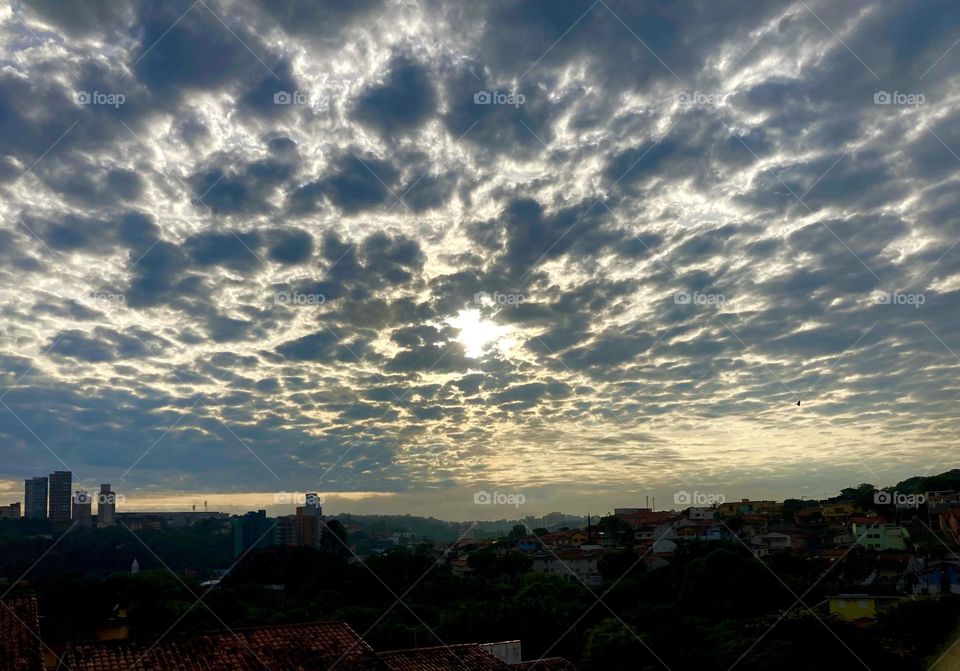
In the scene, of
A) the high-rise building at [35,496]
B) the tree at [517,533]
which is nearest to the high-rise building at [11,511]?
the high-rise building at [35,496]

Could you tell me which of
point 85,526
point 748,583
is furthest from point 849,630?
point 85,526

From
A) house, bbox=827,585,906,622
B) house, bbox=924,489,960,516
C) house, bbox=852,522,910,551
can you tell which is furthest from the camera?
house, bbox=924,489,960,516

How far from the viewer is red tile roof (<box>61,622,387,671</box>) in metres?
12.7

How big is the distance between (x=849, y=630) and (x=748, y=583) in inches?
608

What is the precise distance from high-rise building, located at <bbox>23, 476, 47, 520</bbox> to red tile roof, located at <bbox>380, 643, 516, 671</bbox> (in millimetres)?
86684

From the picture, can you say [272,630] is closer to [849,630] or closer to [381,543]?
[849,630]

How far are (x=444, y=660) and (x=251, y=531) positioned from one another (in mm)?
69908

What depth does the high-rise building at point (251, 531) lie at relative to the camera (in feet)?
245

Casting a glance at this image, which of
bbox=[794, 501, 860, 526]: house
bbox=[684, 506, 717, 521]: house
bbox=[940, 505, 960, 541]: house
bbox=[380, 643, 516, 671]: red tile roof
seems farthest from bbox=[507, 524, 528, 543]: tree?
bbox=[380, 643, 516, 671]: red tile roof

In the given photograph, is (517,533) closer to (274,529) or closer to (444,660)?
(274,529)

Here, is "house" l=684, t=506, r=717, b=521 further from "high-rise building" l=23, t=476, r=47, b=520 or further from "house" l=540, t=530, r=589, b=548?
"high-rise building" l=23, t=476, r=47, b=520

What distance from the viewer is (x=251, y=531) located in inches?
3147

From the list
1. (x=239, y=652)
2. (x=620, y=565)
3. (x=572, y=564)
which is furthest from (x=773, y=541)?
(x=239, y=652)

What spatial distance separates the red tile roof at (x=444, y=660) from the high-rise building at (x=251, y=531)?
58368 millimetres
